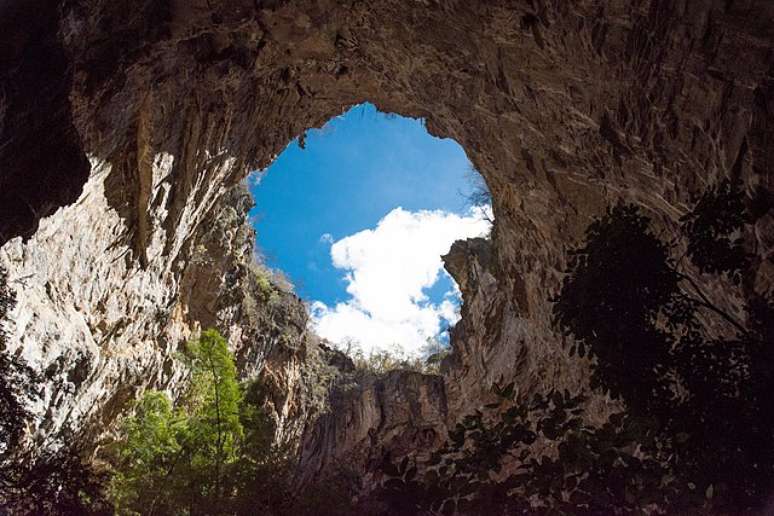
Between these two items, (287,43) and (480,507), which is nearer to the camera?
(480,507)

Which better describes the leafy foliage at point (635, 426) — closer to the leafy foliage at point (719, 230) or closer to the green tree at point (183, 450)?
the leafy foliage at point (719, 230)

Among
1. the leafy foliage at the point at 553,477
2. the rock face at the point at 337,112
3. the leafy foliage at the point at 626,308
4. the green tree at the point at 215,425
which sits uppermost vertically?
the rock face at the point at 337,112

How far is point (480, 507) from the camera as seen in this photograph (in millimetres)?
2756

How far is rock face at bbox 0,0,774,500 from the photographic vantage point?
681 centimetres

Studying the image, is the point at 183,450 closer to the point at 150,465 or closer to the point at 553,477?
the point at 150,465

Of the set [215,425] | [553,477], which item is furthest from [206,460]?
[553,477]

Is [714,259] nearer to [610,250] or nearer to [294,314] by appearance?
[610,250]

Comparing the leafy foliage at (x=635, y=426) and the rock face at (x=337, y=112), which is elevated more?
the rock face at (x=337, y=112)

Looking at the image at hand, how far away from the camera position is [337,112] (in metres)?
18.8

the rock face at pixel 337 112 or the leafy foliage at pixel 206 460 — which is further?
the leafy foliage at pixel 206 460

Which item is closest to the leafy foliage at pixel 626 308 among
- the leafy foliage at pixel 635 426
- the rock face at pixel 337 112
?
the leafy foliage at pixel 635 426

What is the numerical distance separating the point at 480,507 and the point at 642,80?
→ 6.92m

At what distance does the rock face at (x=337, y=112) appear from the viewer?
6.81 meters

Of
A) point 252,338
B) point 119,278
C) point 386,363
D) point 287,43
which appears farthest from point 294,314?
point 287,43
